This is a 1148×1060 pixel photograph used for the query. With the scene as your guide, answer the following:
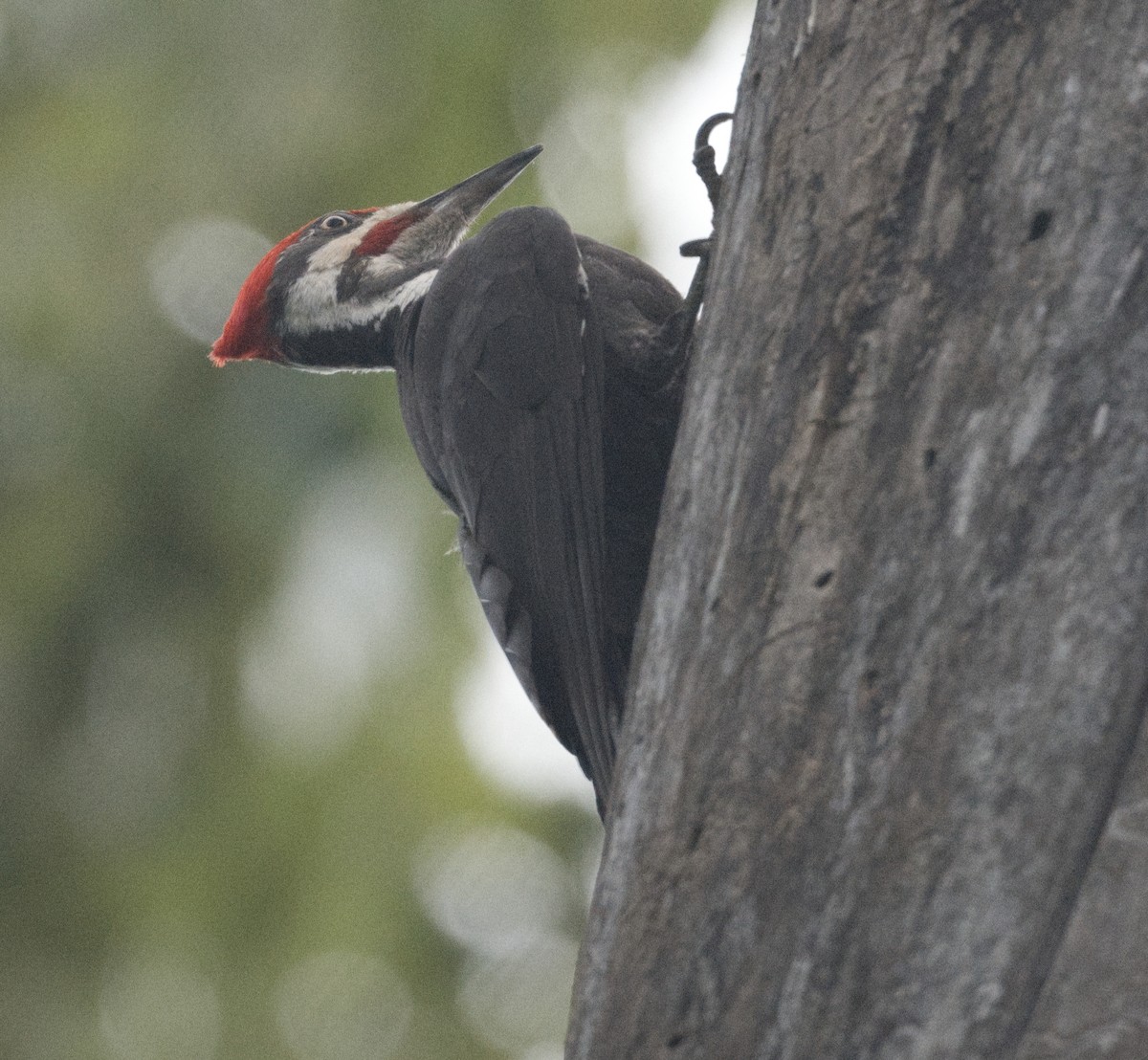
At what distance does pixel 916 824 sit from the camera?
1.63 metres

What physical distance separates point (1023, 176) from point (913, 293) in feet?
0.58

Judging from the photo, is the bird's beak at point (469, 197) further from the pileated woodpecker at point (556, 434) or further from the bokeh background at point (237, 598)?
the bokeh background at point (237, 598)

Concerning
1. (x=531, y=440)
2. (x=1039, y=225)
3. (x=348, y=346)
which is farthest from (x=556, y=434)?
(x=1039, y=225)

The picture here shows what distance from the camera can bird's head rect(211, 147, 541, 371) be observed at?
13.9 feet

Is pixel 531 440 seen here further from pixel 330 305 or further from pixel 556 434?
pixel 330 305

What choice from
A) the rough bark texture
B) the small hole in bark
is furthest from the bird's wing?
the small hole in bark

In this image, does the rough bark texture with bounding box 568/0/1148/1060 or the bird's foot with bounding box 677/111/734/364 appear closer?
the rough bark texture with bounding box 568/0/1148/1060

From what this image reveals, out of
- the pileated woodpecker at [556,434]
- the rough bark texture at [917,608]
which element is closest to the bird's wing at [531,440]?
the pileated woodpecker at [556,434]

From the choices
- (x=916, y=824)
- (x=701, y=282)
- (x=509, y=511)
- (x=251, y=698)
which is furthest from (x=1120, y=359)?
(x=251, y=698)

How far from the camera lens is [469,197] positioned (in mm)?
4605

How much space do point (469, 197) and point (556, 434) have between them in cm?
147

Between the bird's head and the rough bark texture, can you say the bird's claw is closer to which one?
the bird's head

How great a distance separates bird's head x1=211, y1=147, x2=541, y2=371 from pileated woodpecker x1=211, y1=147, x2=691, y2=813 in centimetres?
35

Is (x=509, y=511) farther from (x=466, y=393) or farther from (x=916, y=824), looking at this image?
(x=916, y=824)
